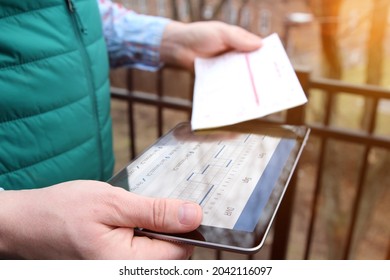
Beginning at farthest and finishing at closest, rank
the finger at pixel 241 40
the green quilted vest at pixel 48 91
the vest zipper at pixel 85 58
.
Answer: the finger at pixel 241 40, the vest zipper at pixel 85 58, the green quilted vest at pixel 48 91

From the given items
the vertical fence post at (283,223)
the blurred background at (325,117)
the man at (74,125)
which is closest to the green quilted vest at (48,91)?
the man at (74,125)

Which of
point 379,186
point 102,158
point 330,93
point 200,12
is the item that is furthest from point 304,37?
point 102,158

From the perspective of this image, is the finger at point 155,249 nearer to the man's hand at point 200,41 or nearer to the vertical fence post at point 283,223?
the man's hand at point 200,41

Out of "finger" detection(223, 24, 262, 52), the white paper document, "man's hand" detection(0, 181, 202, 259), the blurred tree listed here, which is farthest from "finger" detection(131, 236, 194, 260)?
the blurred tree

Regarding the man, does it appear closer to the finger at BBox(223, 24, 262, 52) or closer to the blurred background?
the finger at BBox(223, 24, 262, 52)

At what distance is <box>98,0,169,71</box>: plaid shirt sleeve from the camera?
1.61 metres

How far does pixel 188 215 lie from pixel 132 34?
99 cm

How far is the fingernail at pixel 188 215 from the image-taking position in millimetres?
825

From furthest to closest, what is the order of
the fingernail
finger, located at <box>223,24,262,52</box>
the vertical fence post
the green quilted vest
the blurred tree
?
the blurred tree < the vertical fence post < finger, located at <box>223,24,262,52</box> < the green quilted vest < the fingernail

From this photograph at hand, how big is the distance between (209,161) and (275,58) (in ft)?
1.69

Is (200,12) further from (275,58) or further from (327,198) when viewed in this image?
(275,58)

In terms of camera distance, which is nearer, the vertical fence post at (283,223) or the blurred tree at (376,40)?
the vertical fence post at (283,223)

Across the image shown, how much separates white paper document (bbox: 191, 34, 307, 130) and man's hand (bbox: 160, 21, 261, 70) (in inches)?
1.7

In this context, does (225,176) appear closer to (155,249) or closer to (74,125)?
(155,249)
